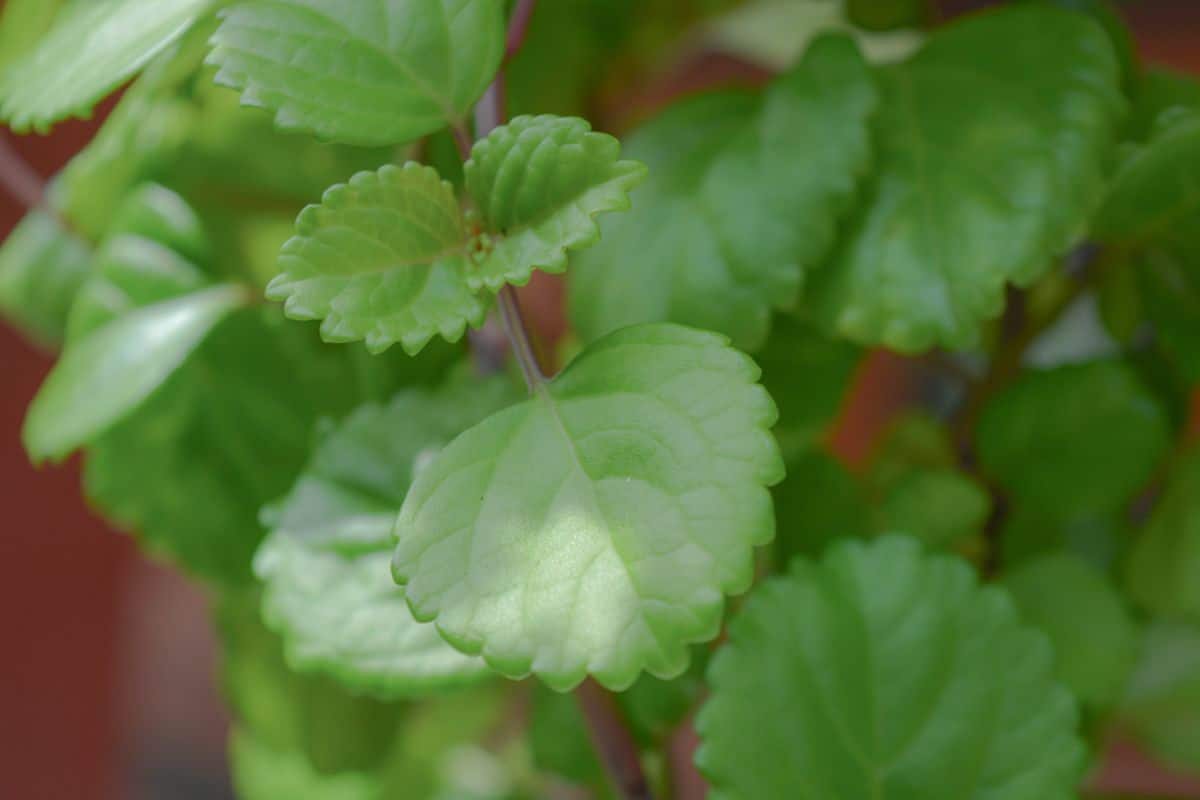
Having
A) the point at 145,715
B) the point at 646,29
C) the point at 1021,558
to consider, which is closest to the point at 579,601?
the point at 1021,558

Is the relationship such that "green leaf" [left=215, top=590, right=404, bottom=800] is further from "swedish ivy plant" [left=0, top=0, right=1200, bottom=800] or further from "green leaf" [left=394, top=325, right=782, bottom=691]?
"green leaf" [left=394, top=325, right=782, bottom=691]

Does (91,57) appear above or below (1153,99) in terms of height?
above

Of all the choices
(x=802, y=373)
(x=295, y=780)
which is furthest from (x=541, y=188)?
(x=295, y=780)

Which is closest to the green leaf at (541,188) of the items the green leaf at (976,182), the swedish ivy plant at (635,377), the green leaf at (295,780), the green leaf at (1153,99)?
the swedish ivy plant at (635,377)

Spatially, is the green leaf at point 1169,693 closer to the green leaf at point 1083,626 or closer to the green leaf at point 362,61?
the green leaf at point 1083,626

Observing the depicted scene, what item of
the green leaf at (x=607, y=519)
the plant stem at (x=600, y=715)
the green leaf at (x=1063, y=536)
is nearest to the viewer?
the green leaf at (x=607, y=519)

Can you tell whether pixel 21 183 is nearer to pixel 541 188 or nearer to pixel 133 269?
pixel 133 269

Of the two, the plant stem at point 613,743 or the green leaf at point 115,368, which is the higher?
the green leaf at point 115,368
